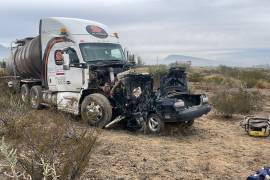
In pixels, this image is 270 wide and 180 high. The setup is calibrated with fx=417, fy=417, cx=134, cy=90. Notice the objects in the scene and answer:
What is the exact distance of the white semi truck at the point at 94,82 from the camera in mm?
10328

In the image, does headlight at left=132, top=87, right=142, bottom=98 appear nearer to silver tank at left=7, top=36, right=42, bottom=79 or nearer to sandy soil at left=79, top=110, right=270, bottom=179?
sandy soil at left=79, top=110, right=270, bottom=179

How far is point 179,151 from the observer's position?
841 cm

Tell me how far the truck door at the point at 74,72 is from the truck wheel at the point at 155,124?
251 cm

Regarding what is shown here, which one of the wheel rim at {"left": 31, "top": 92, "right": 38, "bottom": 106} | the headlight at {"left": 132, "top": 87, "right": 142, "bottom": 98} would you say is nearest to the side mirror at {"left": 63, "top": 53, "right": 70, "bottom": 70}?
the headlight at {"left": 132, "top": 87, "right": 142, "bottom": 98}

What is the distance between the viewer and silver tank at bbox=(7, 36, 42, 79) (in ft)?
46.6

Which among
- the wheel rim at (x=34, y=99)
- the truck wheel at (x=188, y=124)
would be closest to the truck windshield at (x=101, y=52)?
the truck wheel at (x=188, y=124)

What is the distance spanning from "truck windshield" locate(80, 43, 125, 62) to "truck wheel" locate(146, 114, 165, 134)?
264 cm

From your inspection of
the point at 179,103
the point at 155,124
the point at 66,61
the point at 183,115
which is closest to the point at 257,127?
the point at 183,115

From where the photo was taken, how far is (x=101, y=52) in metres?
12.1

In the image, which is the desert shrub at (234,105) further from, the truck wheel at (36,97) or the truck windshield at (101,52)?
the truck wheel at (36,97)

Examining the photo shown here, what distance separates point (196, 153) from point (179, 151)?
34 cm

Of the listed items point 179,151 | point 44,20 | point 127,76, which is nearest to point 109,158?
point 179,151

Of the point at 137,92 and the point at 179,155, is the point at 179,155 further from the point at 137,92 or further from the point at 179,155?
the point at 137,92

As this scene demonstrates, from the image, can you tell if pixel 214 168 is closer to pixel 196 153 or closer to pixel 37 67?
pixel 196 153
